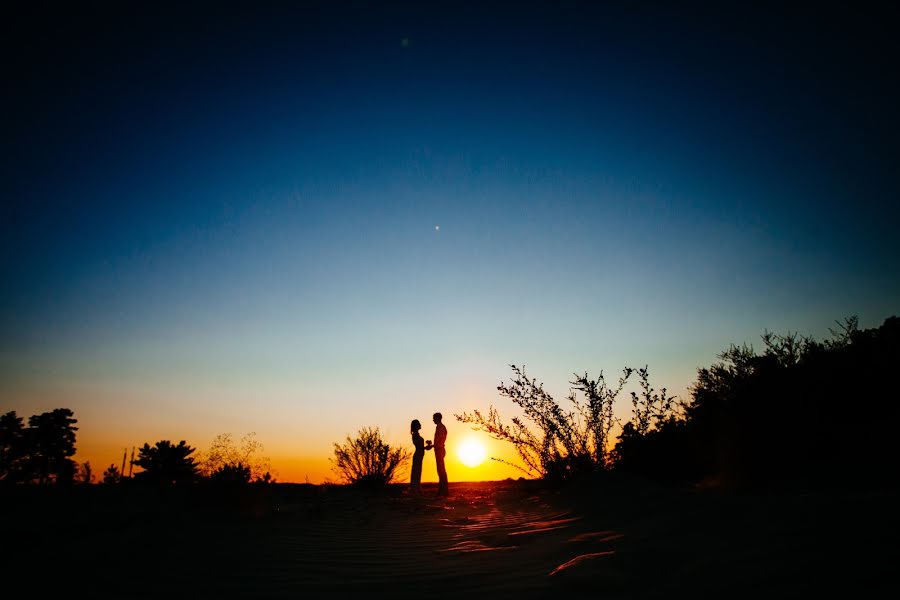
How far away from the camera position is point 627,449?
8.75 meters

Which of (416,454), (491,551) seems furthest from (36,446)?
(491,551)

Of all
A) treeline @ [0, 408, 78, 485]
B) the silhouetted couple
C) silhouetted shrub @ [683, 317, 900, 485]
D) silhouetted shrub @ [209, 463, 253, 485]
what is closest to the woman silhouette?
the silhouetted couple

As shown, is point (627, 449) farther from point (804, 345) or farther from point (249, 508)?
point (249, 508)

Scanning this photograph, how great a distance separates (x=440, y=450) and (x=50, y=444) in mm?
46065

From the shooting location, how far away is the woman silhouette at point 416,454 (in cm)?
1072

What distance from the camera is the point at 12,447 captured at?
3675 centimetres

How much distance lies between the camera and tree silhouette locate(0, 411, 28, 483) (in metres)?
35.4

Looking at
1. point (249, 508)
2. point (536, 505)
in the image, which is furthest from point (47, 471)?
point (536, 505)

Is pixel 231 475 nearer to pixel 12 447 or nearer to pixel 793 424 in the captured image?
pixel 793 424

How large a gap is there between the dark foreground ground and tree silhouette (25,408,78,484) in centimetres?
4306

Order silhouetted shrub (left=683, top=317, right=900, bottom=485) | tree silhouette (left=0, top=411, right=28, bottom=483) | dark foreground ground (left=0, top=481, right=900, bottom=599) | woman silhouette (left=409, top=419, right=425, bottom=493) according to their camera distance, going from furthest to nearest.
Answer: tree silhouette (left=0, top=411, right=28, bottom=483) < woman silhouette (left=409, top=419, right=425, bottom=493) < silhouetted shrub (left=683, top=317, right=900, bottom=485) < dark foreground ground (left=0, top=481, right=900, bottom=599)

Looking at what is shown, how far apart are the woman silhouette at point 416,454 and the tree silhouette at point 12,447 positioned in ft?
133

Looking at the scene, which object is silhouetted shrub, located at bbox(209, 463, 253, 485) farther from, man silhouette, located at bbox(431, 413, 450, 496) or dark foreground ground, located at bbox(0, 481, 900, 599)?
man silhouette, located at bbox(431, 413, 450, 496)

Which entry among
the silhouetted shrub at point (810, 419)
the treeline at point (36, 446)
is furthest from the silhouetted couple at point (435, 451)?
the treeline at point (36, 446)
